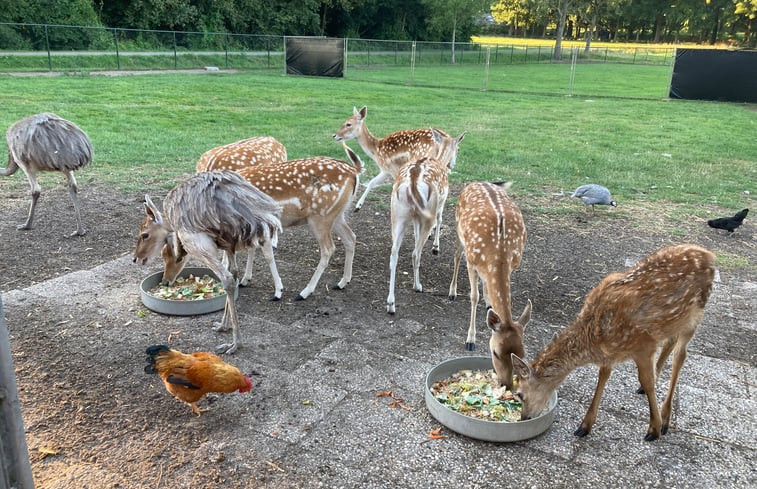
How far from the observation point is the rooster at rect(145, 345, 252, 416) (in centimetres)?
376

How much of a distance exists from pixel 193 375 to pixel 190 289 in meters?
1.97

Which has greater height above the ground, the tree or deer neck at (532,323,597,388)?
the tree

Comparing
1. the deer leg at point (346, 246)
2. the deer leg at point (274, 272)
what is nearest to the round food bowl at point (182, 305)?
the deer leg at point (274, 272)

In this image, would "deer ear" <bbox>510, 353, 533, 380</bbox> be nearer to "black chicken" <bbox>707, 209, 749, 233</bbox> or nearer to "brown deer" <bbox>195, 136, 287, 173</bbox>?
"brown deer" <bbox>195, 136, 287, 173</bbox>

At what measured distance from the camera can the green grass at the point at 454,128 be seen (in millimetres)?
10336

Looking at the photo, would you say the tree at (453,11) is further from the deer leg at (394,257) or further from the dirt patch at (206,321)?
the deer leg at (394,257)

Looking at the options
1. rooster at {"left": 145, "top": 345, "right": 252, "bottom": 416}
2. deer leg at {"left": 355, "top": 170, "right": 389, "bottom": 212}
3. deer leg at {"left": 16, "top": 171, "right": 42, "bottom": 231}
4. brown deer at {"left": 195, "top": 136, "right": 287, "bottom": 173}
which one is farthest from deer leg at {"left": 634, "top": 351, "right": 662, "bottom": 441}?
deer leg at {"left": 16, "top": 171, "right": 42, "bottom": 231}

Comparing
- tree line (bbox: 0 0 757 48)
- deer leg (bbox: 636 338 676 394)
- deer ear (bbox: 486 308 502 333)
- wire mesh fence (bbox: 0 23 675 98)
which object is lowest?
deer leg (bbox: 636 338 676 394)

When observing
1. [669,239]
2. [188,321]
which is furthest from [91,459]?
[669,239]

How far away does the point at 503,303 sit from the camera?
429 cm

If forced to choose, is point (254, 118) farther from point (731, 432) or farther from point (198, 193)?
point (731, 432)

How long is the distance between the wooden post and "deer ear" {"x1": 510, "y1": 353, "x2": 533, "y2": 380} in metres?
2.67

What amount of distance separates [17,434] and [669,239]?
7366 millimetres

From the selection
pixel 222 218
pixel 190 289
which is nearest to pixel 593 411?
pixel 222 218
